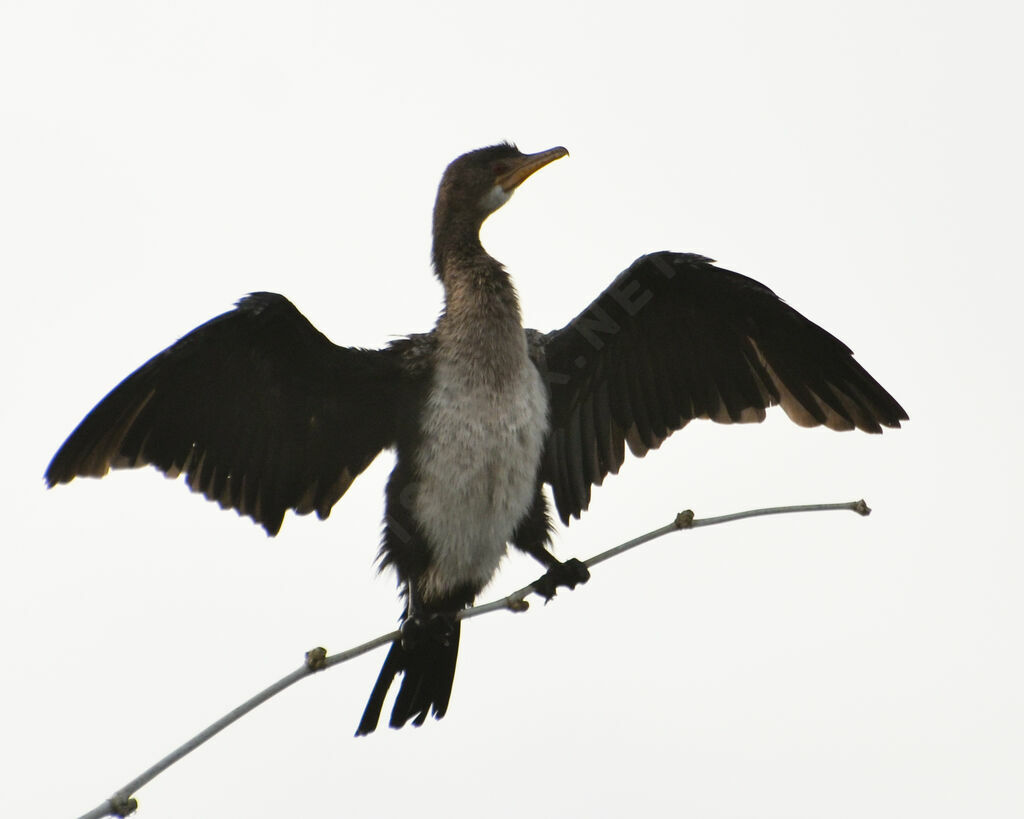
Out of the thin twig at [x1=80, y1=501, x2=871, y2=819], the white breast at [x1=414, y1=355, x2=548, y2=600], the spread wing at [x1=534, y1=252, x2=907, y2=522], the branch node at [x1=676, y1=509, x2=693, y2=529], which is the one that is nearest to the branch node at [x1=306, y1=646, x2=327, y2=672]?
the thin twig at [x1=80, y1=501, x2=871, y2=819]

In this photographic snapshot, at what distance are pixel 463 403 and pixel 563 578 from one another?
887 mm

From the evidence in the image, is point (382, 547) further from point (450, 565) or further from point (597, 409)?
point (597, 409)

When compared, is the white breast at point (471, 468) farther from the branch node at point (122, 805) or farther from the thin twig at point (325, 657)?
the branch node at point (122, 805)

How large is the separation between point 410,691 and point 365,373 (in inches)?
55.3

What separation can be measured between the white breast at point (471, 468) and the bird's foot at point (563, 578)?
0.79 feet

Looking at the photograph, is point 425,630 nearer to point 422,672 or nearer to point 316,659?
point 422,672

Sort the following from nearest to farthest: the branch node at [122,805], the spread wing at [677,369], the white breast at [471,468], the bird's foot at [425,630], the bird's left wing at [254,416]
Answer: the branch node at [122,805] → the bird's left wing at [254,416] → the white breast at [471,468] → the bird's foot at [425,630] → the spread wing at [677,369]

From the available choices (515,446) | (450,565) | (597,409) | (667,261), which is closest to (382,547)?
(450,565)

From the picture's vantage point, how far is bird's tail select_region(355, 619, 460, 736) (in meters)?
6.26

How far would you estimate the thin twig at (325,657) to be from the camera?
3.39 metres

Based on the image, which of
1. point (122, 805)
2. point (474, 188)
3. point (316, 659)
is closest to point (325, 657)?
point (316, 659)

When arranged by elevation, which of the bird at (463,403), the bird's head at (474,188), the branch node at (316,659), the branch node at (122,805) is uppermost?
the bird's head at (474,188)

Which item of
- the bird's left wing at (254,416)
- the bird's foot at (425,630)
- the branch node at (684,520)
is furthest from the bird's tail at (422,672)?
the branch node at (684,520)

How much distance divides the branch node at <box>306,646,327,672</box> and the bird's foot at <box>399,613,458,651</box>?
76.2 inches
